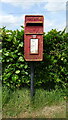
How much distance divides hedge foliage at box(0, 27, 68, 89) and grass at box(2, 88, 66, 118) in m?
0.23

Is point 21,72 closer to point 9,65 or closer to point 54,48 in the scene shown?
point 9,65

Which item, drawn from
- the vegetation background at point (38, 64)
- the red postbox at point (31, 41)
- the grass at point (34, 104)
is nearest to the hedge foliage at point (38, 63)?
the vegetation background at point (38, 64)

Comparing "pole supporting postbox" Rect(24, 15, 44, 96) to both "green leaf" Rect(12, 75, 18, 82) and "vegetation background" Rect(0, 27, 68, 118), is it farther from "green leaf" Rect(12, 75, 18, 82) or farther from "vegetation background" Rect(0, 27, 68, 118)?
"green leaf" Rect(12, 75, 18, 82)

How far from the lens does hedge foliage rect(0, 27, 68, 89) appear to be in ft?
15.5

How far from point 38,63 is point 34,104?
101 cm

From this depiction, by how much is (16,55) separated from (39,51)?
643mm

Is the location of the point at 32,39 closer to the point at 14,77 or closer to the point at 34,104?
the point at 14,77

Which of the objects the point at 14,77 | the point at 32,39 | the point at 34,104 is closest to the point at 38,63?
the point at 14,77

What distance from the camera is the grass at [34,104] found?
4.27 meters

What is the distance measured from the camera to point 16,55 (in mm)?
4719

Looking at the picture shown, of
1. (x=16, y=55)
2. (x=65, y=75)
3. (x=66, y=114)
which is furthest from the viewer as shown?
(x=65, y=75)

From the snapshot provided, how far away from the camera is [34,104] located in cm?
452

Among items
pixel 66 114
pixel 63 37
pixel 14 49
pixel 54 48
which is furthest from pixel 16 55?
pixel 66 114

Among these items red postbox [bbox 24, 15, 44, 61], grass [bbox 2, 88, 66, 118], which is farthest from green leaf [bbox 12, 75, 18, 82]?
red postbox [bbox 24, 15, 44, 61]
